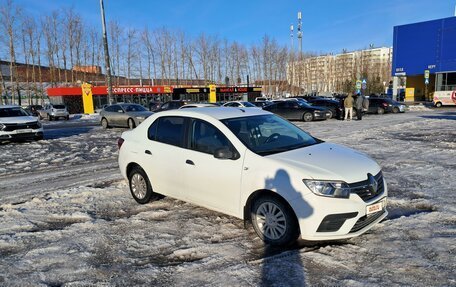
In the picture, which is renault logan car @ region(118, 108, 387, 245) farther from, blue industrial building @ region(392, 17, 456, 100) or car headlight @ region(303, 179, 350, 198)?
blue industrial building @ region(392, 17, 456, 100)

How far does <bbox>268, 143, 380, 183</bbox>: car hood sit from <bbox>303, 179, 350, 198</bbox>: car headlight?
5cm

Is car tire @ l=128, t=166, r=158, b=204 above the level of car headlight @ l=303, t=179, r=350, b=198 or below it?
below

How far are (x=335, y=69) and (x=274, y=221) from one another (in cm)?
11167

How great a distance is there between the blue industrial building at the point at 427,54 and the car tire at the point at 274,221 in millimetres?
43552

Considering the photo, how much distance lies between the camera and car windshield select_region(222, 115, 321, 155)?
4562mm

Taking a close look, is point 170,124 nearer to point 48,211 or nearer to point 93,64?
point 48,211

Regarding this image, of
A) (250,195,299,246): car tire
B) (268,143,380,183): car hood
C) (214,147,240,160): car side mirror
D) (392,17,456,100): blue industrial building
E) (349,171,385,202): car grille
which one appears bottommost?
(250,195,299,246): car tire

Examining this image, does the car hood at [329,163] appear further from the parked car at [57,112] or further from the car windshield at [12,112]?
the parked car at [57,112]

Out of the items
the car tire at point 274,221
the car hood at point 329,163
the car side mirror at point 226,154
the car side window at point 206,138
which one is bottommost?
the car tire at point 274,221

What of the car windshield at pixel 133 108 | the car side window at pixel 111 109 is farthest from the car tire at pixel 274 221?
the car side window at pixel 111 109

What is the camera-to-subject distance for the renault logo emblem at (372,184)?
4.02 metres

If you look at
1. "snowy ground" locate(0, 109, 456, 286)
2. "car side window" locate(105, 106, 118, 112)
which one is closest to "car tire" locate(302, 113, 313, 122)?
"car side window" locate(105, 106, 118, 112)

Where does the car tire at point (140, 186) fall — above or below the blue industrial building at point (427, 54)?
below

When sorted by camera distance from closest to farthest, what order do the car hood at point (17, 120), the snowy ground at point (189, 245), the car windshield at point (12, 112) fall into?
the snowy ground at point (189, 245), the car hood at point (17, 120), the car windshield at point (12, 112)
